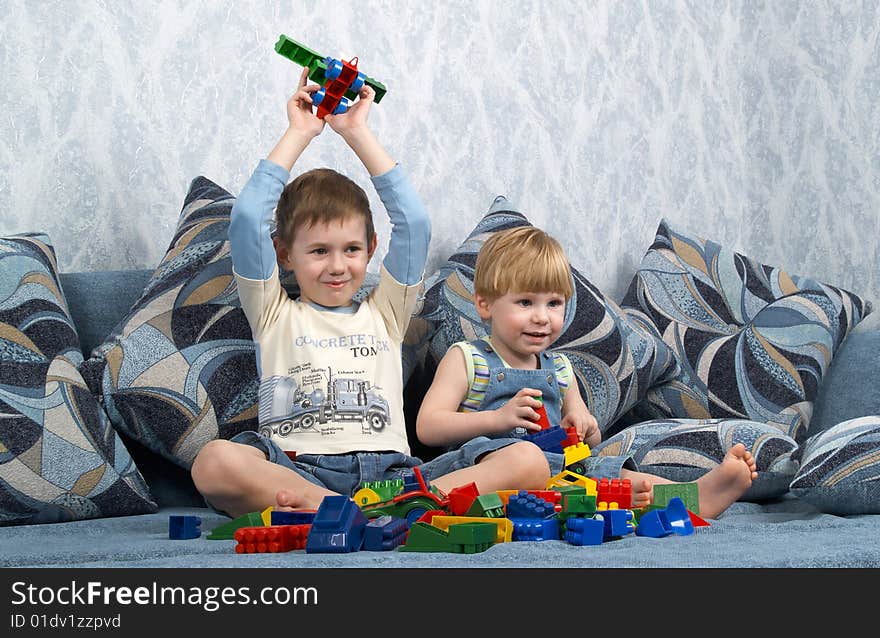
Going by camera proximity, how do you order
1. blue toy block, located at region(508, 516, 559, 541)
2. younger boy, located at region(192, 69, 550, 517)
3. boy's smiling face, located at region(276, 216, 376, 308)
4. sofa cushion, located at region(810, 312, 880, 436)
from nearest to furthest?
blue toy block, located at region(508, 516, 559, 541) → younger boy, located at region(192, 69, 550, 517) → boy's smiling face, located at region(276, 216, 376, 308) → sofa cushion, located at region(810, 312, 880, 436)

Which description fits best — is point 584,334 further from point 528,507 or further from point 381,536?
point 381,536

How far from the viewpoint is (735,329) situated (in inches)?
85.4

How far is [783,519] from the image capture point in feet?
4.93

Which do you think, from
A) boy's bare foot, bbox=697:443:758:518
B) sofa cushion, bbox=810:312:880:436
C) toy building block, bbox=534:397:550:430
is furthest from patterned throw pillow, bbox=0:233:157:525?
sofa cushion, bbox=810:312:880:436

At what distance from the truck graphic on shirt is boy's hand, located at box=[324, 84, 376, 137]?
15.4 inches

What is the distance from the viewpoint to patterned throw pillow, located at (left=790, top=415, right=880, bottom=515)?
1.46 metres

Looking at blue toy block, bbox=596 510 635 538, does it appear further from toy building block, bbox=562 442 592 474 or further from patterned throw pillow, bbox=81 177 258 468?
patterned throw pillow, bbox=81 177 258 468

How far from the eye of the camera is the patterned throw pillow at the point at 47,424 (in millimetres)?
1420

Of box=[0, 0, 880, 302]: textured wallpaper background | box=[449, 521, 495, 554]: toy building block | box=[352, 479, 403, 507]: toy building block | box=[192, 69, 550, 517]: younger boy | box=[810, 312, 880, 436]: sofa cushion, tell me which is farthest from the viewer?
box=[810, 312, 880, 436]: sofa cushion

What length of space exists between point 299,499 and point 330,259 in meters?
0.42

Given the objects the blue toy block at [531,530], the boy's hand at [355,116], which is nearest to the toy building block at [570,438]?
the blue toy block at [531,530]

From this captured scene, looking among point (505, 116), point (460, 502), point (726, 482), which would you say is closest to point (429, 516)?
point (460, 502)

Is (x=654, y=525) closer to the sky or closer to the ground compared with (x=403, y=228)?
closer to the ground
